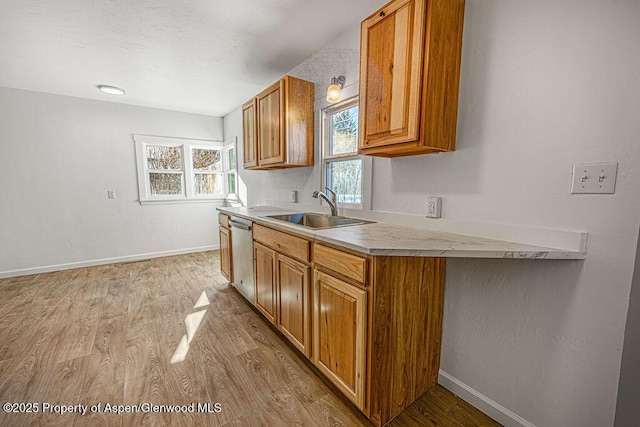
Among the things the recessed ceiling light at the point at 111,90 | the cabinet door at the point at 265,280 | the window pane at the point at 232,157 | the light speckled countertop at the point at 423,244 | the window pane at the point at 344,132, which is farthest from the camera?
the window pane at the point at 232,157

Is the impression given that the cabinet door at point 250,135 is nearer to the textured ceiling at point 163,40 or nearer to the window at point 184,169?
the textured ceiling at point 163,40

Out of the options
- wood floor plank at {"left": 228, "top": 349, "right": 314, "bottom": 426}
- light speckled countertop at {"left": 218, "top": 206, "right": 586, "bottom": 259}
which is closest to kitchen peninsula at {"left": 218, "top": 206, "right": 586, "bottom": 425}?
light speckled countertop at {"left": 218, "top": 206, "right": 586, "bottom": 259}

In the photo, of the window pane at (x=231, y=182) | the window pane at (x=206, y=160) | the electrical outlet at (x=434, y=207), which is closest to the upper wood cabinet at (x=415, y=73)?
the electrical outlet at (x=434, y=207)

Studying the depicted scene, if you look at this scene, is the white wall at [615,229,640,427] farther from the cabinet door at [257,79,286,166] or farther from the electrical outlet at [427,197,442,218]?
the cabinet door at [257,79,286,166]

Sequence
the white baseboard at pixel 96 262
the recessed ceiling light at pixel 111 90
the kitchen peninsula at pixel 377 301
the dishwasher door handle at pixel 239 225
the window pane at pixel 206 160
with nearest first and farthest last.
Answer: the kitchen peninsula at pixel 377 301
the dishwasher door handle at pixel 239 225
the recessed ceiling light at pixel 111 90
the white baseboard at pixel 96 262
the window pane at pixel 206 160

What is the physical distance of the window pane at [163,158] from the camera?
169 inches

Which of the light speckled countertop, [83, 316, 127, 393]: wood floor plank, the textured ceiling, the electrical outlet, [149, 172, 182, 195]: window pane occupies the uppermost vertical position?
the textured ceiling

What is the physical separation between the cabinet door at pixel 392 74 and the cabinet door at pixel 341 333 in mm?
830

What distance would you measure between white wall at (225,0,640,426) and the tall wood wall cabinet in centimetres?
130

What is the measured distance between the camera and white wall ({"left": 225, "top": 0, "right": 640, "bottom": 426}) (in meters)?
0.99

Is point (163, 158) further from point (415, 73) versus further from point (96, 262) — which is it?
point (415, 73)

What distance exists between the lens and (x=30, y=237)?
352 cm

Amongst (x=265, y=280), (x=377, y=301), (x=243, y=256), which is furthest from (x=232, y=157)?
(x=377, y=301)

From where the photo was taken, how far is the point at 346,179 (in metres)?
2.33
